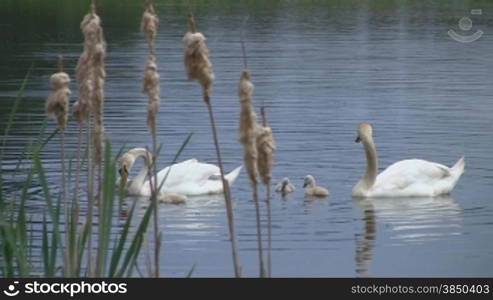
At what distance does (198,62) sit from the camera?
14.9 feet

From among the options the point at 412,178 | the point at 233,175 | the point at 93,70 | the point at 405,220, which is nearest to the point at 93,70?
the point at 93,70

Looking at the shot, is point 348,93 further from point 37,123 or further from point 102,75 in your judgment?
point 102,75

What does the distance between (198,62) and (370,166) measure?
1100 cm

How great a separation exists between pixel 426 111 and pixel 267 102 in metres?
2.87

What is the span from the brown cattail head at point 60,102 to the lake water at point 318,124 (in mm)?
2741

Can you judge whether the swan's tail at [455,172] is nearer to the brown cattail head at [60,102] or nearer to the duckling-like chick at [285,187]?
the duckling-like chick at [285,187]

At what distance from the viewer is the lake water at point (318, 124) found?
12.4 meters

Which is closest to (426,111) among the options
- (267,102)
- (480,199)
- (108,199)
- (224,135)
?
(267,102)

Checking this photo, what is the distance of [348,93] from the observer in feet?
85.9

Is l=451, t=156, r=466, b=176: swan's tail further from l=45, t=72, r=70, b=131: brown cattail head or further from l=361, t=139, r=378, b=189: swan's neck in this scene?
l=45, t=72, r=70, b=131: brown cattail head

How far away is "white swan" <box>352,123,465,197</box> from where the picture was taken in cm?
1534

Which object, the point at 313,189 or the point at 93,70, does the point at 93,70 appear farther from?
the point at 313,189

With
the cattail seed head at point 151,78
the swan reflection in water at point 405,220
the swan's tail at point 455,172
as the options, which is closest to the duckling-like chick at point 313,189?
the swan reflection in water at point 405,220

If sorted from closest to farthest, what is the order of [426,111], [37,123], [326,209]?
[326,209] → [37,123] → [426,111]
